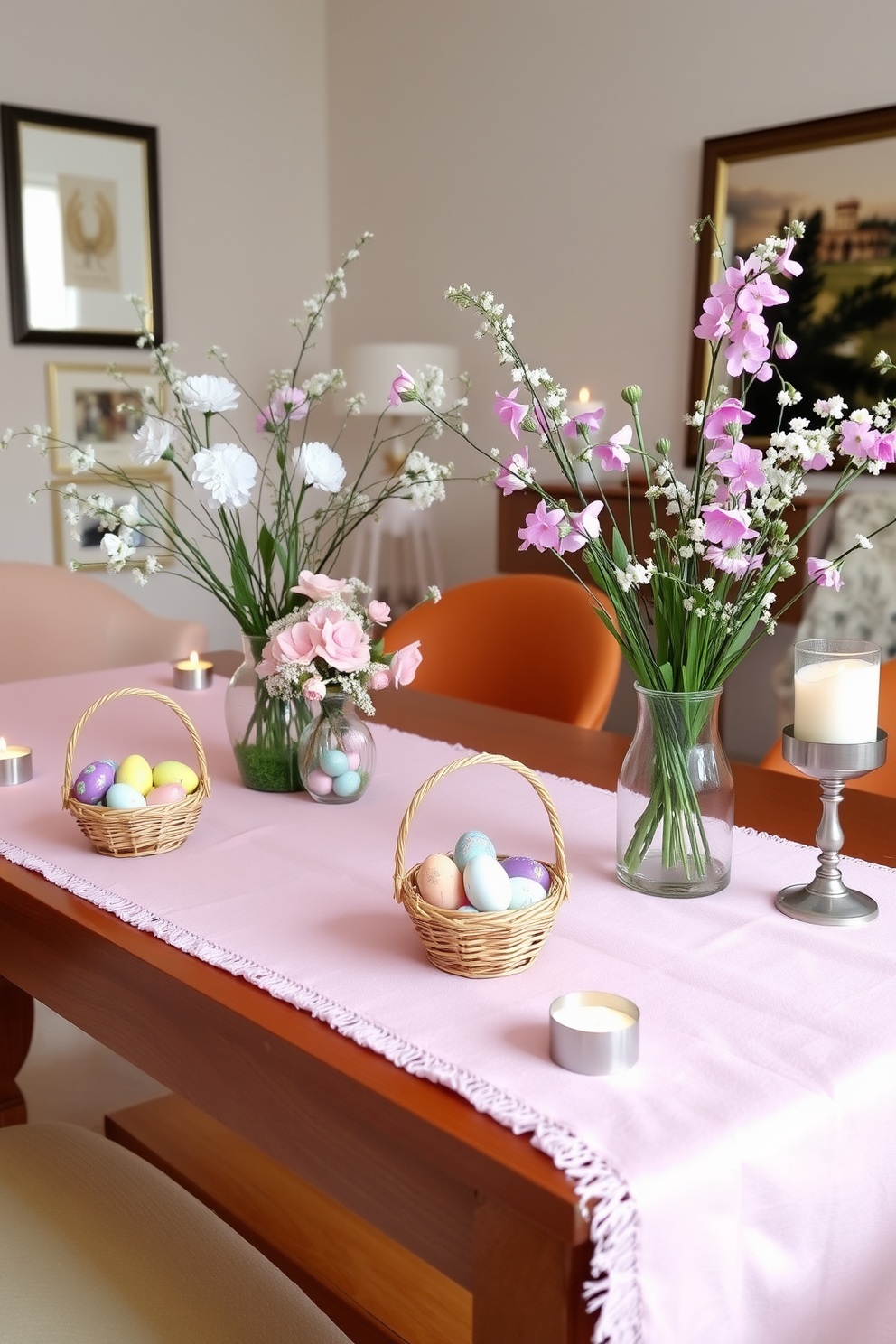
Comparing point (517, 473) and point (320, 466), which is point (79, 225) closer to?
point (320, 466)

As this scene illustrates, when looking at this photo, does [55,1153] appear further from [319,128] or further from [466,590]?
[319,128]

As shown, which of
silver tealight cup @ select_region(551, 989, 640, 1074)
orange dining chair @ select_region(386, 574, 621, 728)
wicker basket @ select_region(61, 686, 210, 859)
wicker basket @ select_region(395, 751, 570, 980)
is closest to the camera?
silver tealight cup @ select_region(551, 989, 640, 1074)

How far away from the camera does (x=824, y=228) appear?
3803 mm

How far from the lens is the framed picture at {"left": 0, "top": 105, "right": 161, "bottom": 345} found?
15.0 feet

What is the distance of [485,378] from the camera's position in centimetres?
487

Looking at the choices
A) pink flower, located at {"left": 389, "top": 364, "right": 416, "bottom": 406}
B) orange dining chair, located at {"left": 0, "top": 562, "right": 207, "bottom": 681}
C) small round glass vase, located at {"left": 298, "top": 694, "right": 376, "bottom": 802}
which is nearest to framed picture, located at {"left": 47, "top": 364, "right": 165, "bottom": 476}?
orange dining chair, located at {"left": 0, "top": 562, "right": 207, "bottom": 681}

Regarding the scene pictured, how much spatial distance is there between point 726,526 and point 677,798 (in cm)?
27

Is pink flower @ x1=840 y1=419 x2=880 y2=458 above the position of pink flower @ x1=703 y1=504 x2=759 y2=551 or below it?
above

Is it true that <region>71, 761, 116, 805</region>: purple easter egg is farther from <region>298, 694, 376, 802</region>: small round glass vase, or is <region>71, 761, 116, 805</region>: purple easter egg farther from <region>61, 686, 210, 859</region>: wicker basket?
<region>298, 694, 376, 802</region>: small round glass vase

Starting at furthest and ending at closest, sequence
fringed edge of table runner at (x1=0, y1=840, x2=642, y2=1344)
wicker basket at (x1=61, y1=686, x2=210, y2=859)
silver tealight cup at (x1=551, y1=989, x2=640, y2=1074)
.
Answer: wicker basket at (x1=61, y1=686, x2=210, y2=859) < silver tealight cup at (x1=551, y1=989, x2=640, y2=1074) < fringed edge of table runner at (x1=0, y1=840, x2=642, y2=1344)

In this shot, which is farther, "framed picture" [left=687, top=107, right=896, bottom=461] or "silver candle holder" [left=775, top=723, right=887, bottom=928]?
"framed picture" [left=687, top=107, right=896, bottom=461]

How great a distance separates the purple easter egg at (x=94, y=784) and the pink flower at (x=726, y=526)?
0.67 meters

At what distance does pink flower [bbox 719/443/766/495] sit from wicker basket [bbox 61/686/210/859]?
62cm

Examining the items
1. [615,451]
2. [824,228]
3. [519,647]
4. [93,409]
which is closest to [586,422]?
[615,451]
